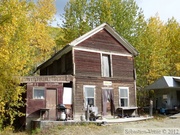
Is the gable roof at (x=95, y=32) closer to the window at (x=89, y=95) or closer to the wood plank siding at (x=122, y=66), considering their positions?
the wood plank siding at (x=122, y=66)

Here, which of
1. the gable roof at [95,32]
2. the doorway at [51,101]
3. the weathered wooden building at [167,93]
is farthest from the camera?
the weathered wooden building at [167,93]

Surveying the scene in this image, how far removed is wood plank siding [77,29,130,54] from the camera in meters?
21.5

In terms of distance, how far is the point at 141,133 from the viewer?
14352 millimetres

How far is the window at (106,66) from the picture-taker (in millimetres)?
21977

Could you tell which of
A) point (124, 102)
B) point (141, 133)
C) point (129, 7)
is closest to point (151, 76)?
point (129, 7)

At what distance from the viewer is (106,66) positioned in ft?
72.9

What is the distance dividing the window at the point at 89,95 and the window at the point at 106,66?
207 centimetres

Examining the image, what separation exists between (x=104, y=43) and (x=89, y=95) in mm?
5156

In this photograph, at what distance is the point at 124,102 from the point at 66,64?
250 inches

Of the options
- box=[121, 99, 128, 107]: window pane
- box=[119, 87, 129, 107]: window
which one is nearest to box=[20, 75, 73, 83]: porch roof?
box=[119, 87, 129, 107]: window

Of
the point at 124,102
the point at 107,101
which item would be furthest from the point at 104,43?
the point at 124,102

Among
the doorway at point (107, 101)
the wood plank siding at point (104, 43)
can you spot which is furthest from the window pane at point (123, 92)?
the wood plank siding at point (104, 43)

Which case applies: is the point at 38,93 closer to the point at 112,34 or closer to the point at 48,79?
the point at 48,79

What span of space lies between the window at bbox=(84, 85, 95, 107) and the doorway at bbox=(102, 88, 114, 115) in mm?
1093
